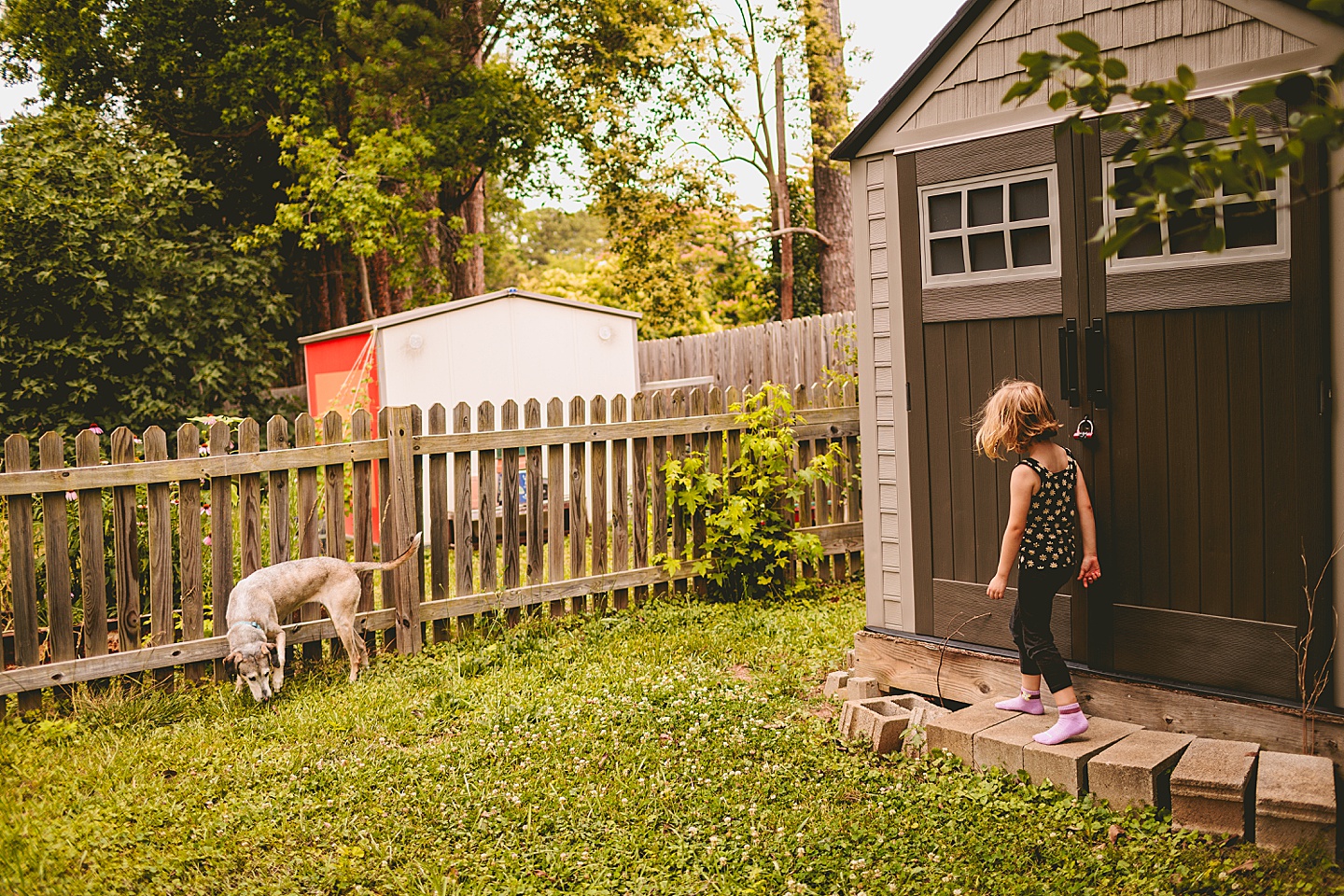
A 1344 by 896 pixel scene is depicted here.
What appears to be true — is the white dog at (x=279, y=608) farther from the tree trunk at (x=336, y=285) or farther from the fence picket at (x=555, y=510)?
the tree trunk at (x=336, y=285)

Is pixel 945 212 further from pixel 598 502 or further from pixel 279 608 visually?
pixel 279 608

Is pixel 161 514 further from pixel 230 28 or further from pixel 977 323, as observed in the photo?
pixel 230 28

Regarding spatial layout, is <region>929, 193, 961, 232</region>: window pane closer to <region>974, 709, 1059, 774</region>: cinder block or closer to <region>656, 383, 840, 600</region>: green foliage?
<region>974, 709, 1059, 774</region>: cinder block

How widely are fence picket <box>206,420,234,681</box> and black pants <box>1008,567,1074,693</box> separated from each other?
4110mm

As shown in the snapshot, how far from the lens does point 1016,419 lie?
404cm

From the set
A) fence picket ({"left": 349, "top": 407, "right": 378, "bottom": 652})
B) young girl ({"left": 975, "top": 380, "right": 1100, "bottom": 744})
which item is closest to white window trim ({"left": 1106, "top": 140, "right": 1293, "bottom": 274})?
young girl ({"left": 975, "top": 380, "right": 1100, "bottom": 744})

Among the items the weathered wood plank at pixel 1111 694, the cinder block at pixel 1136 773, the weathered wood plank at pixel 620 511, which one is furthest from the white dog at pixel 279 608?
the cinder block at pixel 1136 773

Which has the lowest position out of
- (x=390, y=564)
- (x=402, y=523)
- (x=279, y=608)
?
(x=279, y=608)

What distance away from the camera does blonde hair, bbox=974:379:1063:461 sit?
4.04m

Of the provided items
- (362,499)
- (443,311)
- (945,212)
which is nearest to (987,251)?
(945,212)

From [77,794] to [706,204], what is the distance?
49.1ft

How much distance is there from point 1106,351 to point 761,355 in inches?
363

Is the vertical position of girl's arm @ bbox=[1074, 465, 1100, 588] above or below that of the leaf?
below

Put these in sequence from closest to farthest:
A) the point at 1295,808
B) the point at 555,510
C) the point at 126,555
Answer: the point at 1295,808 < the point at 126,555 < the point at 555,510
